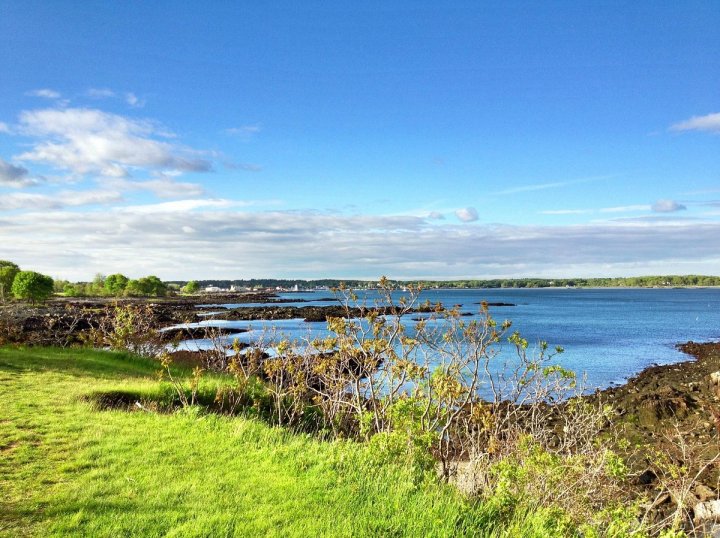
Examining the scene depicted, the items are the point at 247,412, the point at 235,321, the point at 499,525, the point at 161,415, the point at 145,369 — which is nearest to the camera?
the point at 499,525

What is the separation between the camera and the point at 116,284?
132m

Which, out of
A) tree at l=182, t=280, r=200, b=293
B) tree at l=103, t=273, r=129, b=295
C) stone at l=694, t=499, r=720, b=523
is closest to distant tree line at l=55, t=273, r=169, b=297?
tree at l=103, t=273, r=129, b=295

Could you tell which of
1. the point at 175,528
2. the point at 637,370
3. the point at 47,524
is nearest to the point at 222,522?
the point at 175,528

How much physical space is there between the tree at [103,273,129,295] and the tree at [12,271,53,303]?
47831mm

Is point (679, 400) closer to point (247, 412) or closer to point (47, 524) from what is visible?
point (247, 412)

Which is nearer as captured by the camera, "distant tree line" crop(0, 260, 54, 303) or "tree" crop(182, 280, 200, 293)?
"distant tree line" crop(0, 260, 54, 303)

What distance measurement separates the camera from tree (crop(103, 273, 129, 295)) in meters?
132

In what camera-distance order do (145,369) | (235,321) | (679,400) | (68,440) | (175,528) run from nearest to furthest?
(175,528) → (68,440) → (145,369) → (679,400) → (235,321)

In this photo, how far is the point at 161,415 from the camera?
1037 centimetres

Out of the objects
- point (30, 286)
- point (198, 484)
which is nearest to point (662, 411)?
point (198, 484)

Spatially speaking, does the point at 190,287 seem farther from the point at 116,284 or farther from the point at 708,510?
the point at 708,510

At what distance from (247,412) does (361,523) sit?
753cm

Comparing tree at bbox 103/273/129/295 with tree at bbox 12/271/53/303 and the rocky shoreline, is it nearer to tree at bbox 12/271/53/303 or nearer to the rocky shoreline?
tree at bbox 12/271/53/303

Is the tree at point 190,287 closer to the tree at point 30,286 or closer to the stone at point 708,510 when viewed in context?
the tree at point 30,286
